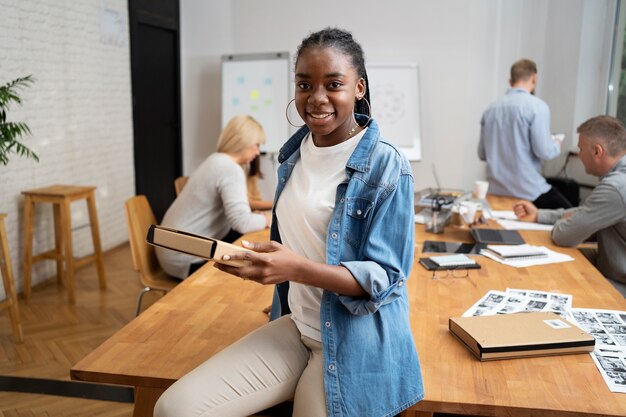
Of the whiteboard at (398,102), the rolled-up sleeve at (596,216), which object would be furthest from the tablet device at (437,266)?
the whiteboard at (398,102)

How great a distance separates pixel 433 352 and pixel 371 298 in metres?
0.43

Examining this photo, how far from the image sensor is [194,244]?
1.12 meters

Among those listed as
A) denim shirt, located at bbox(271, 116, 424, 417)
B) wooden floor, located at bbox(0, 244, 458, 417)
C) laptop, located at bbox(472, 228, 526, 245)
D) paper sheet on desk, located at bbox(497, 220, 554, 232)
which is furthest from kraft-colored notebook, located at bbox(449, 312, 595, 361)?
wooden floor, located at bbox(0, 244, 458, 417)

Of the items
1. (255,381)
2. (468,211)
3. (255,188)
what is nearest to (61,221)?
(255,188)

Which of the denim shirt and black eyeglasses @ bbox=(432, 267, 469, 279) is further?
black eyeglasses @ bbox=(432, 267, 469, 279)

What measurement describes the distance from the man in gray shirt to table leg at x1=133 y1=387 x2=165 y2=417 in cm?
202

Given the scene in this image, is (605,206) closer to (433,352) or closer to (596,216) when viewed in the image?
(596,216)

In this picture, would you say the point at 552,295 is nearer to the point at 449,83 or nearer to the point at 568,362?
the point at 568,362

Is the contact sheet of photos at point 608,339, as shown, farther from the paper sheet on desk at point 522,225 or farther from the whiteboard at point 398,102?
the whiteboard at point 398,102

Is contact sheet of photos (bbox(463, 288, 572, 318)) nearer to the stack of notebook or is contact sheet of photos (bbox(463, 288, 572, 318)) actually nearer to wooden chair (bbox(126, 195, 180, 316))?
the stack of notebook

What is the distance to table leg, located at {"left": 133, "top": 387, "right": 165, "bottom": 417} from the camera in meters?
1.43

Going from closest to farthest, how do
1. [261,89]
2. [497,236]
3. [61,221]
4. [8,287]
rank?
[497,236]
[8,287]
[61,221]
[261,89]

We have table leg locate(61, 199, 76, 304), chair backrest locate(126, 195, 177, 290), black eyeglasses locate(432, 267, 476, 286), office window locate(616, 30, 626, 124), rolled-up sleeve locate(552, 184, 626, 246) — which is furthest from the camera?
office window locate(616, 30, 626, 124)

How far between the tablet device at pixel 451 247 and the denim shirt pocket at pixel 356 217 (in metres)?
→ 1.32
